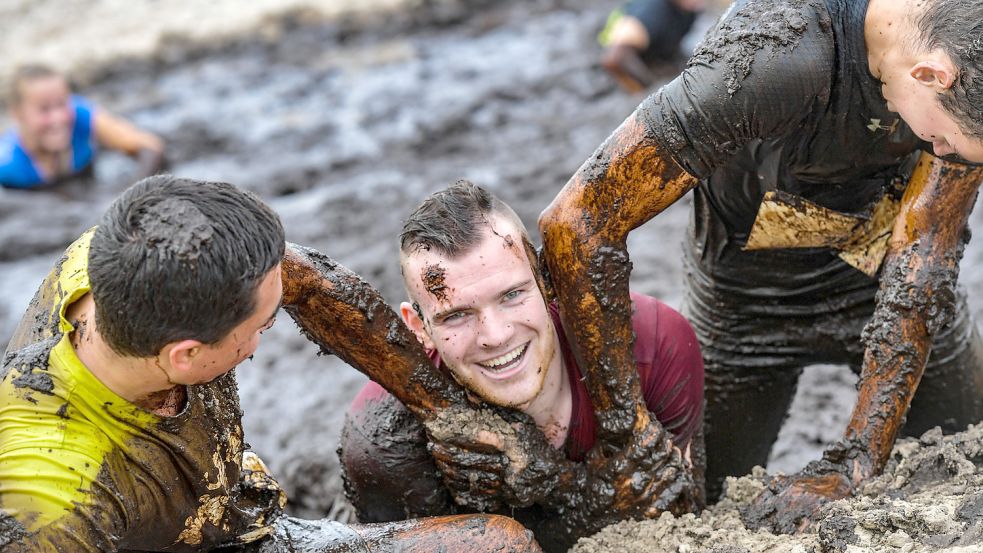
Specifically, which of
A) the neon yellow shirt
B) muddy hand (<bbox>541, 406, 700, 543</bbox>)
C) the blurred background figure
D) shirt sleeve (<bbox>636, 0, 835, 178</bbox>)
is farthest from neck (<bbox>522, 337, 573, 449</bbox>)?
the blurred background figure

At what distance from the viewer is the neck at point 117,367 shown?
2.28 meters

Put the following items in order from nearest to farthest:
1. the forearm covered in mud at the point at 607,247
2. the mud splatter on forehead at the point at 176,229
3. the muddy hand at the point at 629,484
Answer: the mud splatter on forehead at the point at 176,229 → the forearm covered in mud at the point at 607,247 → the muddy hand at the point at 629,484

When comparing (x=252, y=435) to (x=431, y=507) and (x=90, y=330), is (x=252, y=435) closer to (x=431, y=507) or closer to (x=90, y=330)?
(x=431, y=507)

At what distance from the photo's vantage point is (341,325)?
2.99 meters

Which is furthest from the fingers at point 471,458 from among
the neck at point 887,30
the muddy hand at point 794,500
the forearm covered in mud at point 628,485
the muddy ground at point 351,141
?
the neck at point 887,30

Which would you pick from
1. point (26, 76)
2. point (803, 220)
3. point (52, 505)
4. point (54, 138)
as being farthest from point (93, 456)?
point (54, 138)

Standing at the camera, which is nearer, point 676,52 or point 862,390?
point 862,390

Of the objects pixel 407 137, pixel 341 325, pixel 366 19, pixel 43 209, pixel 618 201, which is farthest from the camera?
pixel 366 19

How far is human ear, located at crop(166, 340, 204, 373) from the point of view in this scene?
221 centimetres

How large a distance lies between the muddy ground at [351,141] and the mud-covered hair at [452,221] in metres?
1.46

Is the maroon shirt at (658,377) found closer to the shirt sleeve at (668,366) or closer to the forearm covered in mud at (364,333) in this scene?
the shirt sleeve at (668,366)

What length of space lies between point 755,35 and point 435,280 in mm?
995

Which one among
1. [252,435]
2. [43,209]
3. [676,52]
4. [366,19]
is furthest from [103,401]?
[366,19]

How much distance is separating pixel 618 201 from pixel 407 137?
583cm
